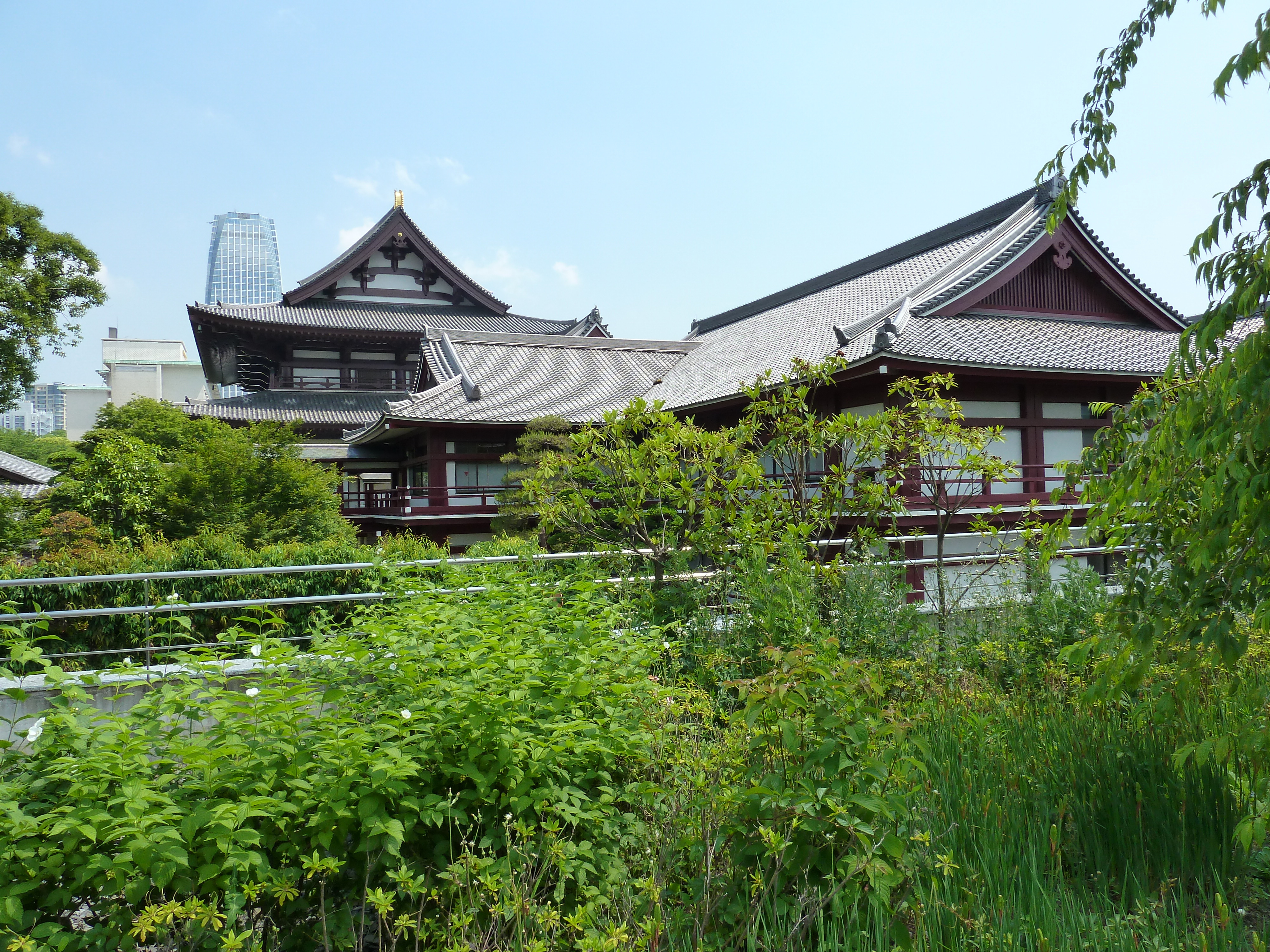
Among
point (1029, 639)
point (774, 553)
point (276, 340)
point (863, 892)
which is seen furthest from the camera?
point (276, 340)

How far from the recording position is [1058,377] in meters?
13.6

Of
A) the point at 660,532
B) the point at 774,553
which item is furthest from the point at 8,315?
the point at 774,553

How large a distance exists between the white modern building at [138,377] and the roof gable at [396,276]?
134ft

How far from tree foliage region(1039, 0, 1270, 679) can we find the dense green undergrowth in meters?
0.36

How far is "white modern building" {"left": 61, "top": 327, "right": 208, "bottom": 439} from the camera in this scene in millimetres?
61719

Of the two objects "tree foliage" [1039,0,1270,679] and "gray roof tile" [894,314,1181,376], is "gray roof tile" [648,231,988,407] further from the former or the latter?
"tree foliage" [1039,0,1270,679]

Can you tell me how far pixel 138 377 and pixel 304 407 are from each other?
1873 inches

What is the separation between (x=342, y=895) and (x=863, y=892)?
1615 millimetres

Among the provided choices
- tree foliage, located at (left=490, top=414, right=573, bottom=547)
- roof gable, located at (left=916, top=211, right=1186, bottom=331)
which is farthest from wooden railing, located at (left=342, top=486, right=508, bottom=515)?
roof gable, located at (left=916, top=211, right=1186, bottom=331)

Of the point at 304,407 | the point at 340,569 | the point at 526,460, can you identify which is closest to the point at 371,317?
the point at 304,407

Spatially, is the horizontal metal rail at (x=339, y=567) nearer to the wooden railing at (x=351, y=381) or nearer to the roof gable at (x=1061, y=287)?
the roof gable at (x=1061, y=287)

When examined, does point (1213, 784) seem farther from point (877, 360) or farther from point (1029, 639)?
point (877, 360)

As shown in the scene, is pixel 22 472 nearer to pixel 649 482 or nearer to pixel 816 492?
pixel 816 492

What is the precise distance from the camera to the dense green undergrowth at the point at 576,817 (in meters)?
2.00
